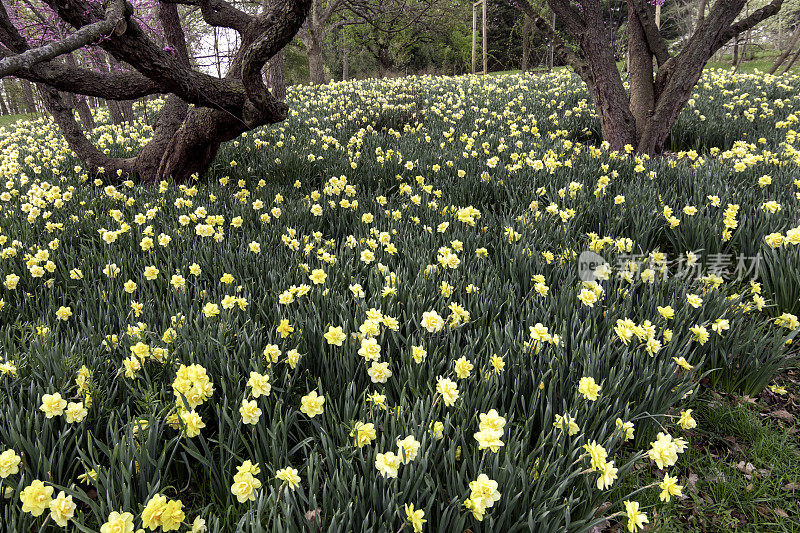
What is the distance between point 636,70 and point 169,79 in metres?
5.32

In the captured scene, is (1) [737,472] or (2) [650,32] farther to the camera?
(2) [650,32]

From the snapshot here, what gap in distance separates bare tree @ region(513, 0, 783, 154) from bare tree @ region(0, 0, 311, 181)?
333cm

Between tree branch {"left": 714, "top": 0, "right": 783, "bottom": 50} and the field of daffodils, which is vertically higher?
tree branch {"left": 714, "top": 0, "right": 783, "bottom": 50}

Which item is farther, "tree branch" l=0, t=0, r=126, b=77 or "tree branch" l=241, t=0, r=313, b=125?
"tree branch" l=241, t=0, r=313, b=125

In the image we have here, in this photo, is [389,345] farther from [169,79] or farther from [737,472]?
[169,79]

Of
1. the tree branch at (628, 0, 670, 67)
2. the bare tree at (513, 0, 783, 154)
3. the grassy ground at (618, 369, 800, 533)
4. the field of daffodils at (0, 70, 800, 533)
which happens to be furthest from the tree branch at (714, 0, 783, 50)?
the grassy ground at (618, 369, 800, 533)

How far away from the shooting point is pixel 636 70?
554 centimetres

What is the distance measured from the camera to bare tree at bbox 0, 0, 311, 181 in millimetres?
3788

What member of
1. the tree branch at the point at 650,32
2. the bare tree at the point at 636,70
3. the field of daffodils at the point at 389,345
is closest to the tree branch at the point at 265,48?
the field of daffodils at the point at 389,345

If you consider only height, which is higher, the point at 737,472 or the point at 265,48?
the point at 265,48

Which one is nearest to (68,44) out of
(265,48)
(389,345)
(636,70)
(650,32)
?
(265,48)

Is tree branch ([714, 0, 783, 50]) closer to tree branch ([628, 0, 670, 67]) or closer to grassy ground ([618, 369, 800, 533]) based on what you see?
tree branch ([628, 0, 670, 67])

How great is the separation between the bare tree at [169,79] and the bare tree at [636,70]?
3326 millimetres

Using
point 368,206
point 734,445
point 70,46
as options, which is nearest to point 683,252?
point 734,445
